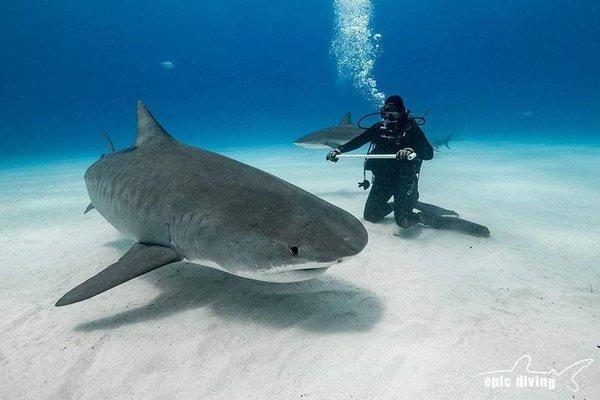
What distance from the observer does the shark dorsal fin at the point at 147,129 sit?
167 inches

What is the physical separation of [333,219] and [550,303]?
8.04 feet

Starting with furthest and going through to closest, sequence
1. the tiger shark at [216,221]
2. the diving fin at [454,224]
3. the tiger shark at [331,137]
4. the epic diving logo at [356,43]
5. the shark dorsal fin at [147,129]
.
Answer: the epic diving logo at [356,43] < the tiger shark at [331,137] < the diving fin at [454,224] < the shark dorsal fin at [147,129] < the tiger shark at [216,221]

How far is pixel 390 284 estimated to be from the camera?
141 inches

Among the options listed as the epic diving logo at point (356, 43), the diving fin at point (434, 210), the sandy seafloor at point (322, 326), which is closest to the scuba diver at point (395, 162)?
the diving fin at point (434, 210)

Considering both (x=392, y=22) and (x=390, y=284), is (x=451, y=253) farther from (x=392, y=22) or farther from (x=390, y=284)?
(x=392, y=22)

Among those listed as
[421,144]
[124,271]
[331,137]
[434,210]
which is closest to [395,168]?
[421,144]

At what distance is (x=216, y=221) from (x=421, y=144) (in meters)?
4.20

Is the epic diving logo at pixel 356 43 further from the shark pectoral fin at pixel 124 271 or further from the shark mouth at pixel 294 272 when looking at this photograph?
the shark mouth at pixel 294 272

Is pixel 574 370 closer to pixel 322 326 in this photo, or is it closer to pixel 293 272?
pixel 322 326

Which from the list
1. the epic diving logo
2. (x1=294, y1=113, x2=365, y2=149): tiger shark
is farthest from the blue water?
(x1=294, y1=113, x2=365, y2=149): tiger shark

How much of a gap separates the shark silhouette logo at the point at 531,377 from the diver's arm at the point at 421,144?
13.0ft

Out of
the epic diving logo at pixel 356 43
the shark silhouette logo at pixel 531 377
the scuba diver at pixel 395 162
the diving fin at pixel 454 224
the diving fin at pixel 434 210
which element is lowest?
the shark silhouette logo at pixel 531 377

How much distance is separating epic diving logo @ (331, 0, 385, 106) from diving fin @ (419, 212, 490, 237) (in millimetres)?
42199

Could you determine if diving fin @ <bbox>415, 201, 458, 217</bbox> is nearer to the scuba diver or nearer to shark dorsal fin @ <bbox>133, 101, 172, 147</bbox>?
the scuba diver
